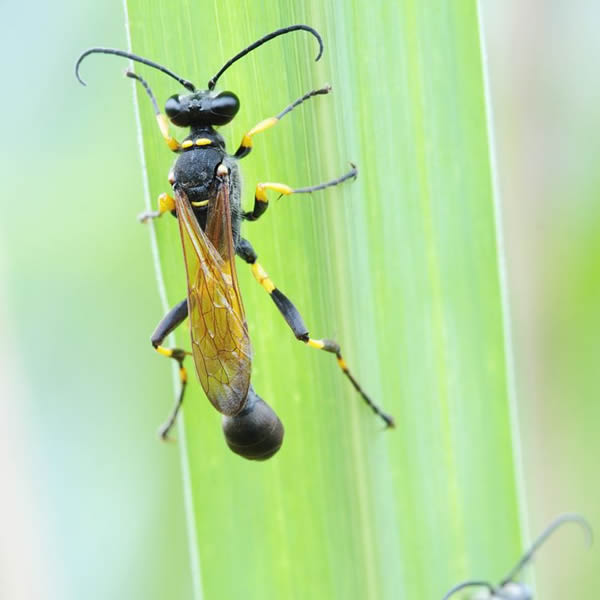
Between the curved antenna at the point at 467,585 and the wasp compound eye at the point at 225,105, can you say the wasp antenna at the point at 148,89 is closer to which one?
the wasp compound eye at the point at 225,105

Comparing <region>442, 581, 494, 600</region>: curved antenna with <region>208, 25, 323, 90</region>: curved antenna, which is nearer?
<region>208, 25, 323, 90</region>: curved antenna

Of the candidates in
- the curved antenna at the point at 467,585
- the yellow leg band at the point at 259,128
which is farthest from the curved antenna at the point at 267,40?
the curved antenna at the point at 467,585

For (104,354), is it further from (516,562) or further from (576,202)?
(576,202)

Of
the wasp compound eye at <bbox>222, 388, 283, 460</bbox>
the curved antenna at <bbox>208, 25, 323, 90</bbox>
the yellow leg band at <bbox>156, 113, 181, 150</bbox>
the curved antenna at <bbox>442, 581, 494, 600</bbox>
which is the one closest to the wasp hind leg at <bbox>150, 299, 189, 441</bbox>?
the wasp compound eye at <bbox>222, 388, 283, 460</bbox>

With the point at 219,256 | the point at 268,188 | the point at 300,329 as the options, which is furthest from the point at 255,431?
the point at 268,188

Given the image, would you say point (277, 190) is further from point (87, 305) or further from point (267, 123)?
point (87, 305)

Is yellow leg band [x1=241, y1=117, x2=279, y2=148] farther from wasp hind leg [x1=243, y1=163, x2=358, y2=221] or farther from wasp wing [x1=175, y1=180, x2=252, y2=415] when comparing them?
wasp wing [x1=175, y1=180, x2=252, y2=415]

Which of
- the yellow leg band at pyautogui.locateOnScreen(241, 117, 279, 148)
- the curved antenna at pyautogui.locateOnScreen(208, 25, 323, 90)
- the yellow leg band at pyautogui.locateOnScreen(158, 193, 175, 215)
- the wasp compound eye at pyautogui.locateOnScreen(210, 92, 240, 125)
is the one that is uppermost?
the curved antenna at pyautogui.locateOnScreen(208, 25, 323, 90)

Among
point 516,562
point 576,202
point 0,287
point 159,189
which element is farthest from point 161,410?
point 576,202
